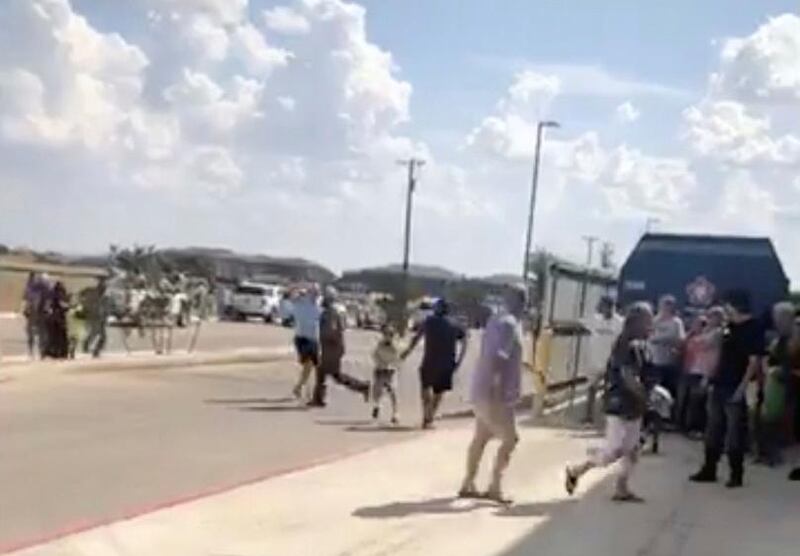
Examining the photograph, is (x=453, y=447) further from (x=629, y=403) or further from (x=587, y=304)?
(x=587, y=304)

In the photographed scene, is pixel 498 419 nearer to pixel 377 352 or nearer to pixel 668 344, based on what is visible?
pixel 668 344

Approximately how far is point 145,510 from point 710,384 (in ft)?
20.5

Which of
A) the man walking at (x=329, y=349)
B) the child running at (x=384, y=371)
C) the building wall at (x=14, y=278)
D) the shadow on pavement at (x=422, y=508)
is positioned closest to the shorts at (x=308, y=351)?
the man walking at (x=329, y=349)

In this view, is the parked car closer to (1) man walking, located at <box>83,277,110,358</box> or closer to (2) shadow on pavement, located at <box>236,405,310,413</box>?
(1) man walking, located at <box>83,277,110,358</box>

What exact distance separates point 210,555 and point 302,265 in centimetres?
13773

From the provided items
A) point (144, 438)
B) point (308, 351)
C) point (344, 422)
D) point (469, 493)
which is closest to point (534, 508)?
point (469, 493)

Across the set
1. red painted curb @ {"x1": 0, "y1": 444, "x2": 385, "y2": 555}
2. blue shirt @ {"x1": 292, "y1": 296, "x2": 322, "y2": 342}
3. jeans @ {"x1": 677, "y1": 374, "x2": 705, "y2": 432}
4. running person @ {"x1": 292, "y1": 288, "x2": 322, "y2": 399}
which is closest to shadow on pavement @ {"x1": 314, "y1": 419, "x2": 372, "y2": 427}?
running person @ {"x1": 292, "y1": 288, "x2": 322, "y2": 399}

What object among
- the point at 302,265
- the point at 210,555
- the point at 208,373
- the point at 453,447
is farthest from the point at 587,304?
the point at 302,265

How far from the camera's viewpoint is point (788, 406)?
1795cm

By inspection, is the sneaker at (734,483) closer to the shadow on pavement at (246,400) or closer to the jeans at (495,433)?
the jeans at (495,433)

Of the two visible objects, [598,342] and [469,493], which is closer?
[469,493]

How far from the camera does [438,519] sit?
1218 cm

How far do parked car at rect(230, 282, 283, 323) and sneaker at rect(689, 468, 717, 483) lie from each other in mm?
54504

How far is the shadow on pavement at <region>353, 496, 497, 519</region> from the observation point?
12.2 m
